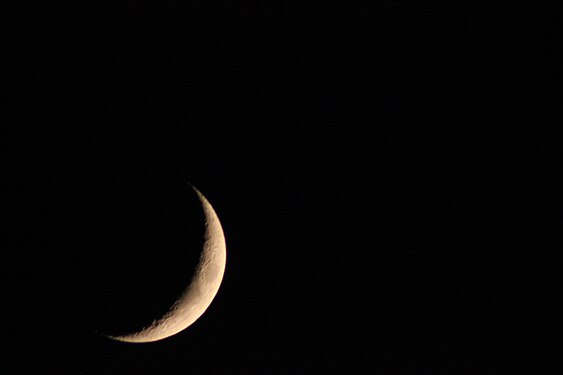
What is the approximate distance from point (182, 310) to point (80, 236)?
81cm

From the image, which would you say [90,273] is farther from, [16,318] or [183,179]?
[183,179]

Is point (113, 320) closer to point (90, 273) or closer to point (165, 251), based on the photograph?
point (90, 273)

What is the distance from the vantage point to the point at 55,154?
7.57 ft

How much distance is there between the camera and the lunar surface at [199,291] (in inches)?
99.2

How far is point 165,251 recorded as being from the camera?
7.57 feet

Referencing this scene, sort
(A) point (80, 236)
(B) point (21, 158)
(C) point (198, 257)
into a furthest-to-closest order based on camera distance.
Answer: (C) point (198, 257), (B) point (21, 158), (A) point (80, 236)

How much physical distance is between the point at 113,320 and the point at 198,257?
615 mm

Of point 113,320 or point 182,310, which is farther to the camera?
point 182,310

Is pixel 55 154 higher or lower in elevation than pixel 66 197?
higher

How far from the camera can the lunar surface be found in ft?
8.27


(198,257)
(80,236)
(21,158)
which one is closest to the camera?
(80,236)

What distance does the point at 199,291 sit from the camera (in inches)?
103

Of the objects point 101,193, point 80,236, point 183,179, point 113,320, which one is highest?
point 183,179

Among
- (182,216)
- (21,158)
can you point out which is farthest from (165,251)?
Answer: (21,158)
